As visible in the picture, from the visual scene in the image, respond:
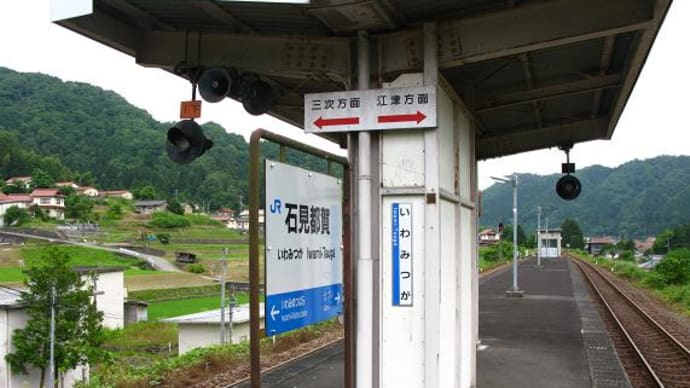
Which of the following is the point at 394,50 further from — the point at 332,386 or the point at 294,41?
the point at 332,386

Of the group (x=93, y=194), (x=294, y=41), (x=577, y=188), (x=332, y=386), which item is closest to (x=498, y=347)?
(x=577, y=188)

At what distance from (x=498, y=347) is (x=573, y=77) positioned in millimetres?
4783

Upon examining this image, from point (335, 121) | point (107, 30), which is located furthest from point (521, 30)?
point (107, 30)

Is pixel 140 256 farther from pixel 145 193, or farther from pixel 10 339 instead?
pixel 145 193

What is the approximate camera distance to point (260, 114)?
17.7 feet

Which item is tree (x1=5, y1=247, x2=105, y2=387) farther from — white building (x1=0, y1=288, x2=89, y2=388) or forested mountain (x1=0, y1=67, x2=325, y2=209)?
forested mountain (x1=0, y1=67, x2=325, y2=209)

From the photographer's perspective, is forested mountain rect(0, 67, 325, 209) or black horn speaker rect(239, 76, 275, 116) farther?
forested mountain rect(0, 67, 325, 209)

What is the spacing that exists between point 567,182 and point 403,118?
17.6 feet

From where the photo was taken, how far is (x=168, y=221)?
92.8 m

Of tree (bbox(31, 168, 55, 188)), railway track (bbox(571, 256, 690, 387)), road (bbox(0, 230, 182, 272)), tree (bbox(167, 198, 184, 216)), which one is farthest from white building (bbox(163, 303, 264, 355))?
tree (bbox(31, 168, 55, 188))

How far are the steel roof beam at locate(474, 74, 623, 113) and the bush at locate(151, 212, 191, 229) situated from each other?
90242 mm

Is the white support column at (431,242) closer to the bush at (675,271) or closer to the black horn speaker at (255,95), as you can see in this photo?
the black horn speaker at (255,95)

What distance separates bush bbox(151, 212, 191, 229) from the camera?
306 feet

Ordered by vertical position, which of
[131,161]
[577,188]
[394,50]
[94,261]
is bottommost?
[94,261]
